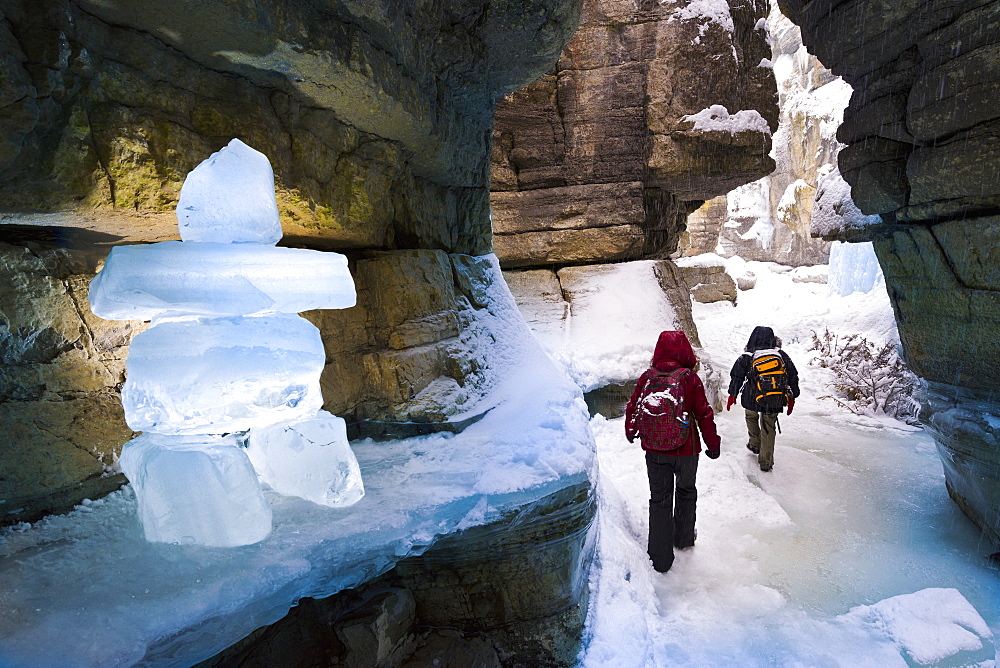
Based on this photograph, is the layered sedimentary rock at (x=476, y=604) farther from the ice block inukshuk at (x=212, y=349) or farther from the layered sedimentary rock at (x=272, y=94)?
the layered sedimentary rock at (x=272, y=94)

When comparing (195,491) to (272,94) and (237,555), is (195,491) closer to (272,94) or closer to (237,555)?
(237,555)

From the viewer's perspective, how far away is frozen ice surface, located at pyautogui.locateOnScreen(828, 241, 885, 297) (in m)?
13.8

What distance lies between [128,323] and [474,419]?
1.73 m

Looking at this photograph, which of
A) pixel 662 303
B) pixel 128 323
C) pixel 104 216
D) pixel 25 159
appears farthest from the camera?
pixel 662 303

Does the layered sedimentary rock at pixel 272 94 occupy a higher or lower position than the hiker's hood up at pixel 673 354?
higher

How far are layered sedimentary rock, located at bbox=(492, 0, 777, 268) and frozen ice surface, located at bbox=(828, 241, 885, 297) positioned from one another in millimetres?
9786

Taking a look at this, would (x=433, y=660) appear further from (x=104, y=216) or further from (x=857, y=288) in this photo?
(x=857, y=288)

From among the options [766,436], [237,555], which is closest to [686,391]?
[766,436]

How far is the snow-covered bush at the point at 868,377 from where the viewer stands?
6.57 meters

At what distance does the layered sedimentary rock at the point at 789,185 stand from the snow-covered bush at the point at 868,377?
1026 cm

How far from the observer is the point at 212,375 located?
159cm

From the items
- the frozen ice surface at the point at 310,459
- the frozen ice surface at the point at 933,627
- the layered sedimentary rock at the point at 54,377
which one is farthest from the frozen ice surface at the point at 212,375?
the frozen ice surface at the point at 933,627

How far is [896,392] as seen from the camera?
21.9 ft

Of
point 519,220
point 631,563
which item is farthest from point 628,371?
point 631,563
